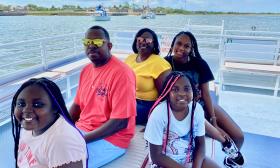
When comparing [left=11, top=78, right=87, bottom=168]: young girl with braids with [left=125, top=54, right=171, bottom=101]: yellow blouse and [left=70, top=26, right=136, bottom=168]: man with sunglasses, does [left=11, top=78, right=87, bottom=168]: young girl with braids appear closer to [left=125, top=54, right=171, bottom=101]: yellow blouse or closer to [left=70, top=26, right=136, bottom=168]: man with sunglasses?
[left=70, top=26, right=136, bottom=168]: man with sunglasses

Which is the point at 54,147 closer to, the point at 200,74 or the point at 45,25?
the point at 200,74

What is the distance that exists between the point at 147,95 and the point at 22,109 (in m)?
Answer: 1.05

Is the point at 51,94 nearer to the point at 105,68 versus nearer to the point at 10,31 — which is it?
the point at 105,68

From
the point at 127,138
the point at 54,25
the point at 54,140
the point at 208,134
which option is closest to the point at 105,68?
the point at 127,138

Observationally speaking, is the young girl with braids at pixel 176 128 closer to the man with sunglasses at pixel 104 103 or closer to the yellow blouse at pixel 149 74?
the man with sunglasses at pixel 104 103

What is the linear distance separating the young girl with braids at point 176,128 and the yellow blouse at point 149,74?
18.9 inches

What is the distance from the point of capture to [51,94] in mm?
942

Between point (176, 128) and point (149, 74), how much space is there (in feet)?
2.01

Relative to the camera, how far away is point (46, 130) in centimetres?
93

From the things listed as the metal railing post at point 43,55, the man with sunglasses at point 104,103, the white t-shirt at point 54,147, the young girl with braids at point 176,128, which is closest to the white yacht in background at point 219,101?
the metal railing post at point 43,55

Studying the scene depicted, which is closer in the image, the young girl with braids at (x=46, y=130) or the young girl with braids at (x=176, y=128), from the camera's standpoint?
the young girl with braids at (x=46, y=130)

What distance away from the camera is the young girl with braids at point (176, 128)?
1.26 meters

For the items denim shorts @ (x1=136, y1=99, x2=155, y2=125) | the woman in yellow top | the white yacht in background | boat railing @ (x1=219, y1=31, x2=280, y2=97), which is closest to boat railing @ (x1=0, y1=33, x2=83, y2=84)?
the white yacht in background

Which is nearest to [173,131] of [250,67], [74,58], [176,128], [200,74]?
[176,128]
